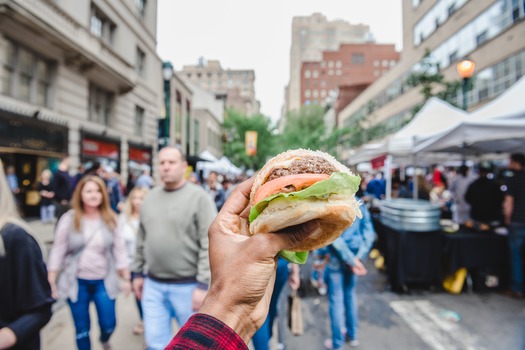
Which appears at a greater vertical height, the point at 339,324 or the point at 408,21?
the point at 408,21

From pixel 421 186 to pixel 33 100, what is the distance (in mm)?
14886

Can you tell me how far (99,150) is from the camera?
15.4 m

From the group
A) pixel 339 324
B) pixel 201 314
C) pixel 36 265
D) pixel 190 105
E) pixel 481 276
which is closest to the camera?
pixel 201 314

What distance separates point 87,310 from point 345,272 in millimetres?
3260

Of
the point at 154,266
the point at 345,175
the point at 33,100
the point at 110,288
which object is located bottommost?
the point at 110,288

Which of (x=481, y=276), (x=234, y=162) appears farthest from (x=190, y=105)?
(x=481, y=276)

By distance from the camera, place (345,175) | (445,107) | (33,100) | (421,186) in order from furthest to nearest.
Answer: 1. (33,100)
2. (421,186)
3. (445,107)
4. (345,175)

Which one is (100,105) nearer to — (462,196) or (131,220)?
(131,220)

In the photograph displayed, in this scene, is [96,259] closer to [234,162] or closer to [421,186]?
[421,186]

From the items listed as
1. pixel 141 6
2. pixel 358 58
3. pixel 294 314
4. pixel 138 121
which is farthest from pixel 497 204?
pixel 358 58

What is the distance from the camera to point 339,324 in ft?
12.5

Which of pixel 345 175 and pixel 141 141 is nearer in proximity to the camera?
pixel 345 175

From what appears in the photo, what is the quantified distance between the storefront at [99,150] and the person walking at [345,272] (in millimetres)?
12033

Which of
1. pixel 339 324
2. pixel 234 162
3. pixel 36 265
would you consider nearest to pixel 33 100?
pixel 36 265
